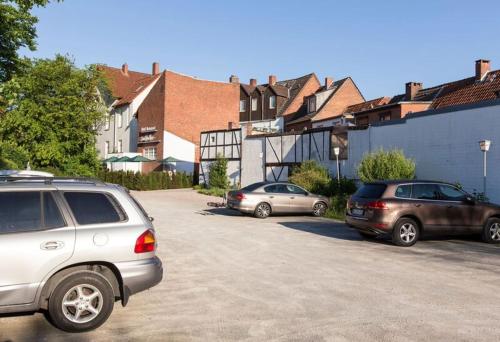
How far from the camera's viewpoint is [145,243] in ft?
18.9

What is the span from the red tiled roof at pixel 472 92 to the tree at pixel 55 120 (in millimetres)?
25226

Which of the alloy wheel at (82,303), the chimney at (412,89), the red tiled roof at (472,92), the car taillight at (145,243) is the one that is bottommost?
the alloy wheel at (82,303)

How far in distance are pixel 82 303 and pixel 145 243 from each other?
96cm

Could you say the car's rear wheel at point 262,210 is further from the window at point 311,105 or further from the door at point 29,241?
the window at point 311,105

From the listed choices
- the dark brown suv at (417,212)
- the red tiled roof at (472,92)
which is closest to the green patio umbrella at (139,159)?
the red tiled roof at (472,92)

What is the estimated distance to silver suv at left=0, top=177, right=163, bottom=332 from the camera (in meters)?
5.08

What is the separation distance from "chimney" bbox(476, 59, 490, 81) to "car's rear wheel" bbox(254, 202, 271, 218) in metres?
21.9

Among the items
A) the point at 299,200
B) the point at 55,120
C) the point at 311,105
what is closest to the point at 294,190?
the point at 299,200

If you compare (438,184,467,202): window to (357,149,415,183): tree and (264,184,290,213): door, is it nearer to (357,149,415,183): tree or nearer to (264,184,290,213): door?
(357,149,415,183): tree

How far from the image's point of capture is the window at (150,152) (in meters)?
46.4

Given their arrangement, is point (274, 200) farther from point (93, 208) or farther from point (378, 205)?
point (93, 208)

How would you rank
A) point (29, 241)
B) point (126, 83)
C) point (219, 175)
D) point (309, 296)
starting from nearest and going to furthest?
point (29, 241) < point (309, 296) < point (219, 175) < point (126, 83)

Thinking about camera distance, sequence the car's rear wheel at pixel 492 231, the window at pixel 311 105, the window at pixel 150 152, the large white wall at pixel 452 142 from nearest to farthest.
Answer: the car's rear wheel at pixel 492 231 → the large white wall at pixel 452 142 → the window at pixel 150 152 → the window at pixel 311 105

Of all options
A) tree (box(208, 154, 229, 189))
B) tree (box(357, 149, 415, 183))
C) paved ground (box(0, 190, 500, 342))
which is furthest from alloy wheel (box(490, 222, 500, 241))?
tree (box(208, 154, 229, 189))
